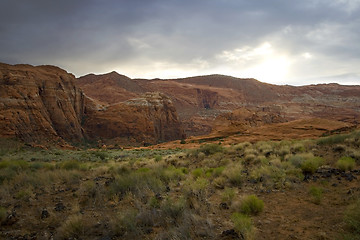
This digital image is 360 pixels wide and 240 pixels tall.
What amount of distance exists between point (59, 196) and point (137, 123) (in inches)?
1598

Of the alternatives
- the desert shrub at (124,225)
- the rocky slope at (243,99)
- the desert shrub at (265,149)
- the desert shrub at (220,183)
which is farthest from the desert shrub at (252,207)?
the rocky slope at (243,99)

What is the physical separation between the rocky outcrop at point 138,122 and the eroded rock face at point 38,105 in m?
3.91

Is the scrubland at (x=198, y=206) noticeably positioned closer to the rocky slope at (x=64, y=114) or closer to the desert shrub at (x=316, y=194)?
the desert shrub at (x=316, y=194)

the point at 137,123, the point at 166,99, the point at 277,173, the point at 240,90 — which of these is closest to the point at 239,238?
the point at 277,173

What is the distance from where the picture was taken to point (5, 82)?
107ft

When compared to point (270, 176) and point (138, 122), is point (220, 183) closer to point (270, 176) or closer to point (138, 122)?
point (270, 176)

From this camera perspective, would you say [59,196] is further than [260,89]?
No

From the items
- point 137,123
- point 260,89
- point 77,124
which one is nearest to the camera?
point 77,124

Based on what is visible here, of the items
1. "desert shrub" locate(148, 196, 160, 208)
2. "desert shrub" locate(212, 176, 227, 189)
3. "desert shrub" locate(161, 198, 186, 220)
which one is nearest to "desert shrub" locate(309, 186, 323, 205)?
"desert shrub" locate(212, 176, 227, 189)

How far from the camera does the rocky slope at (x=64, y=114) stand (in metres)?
31.8

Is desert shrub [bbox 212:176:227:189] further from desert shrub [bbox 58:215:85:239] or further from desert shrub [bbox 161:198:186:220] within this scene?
desert shrub [bbox 58:215:85:239]

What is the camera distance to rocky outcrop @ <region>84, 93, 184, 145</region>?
4497cm

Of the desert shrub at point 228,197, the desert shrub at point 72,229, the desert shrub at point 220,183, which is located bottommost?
the desert shrub at point 72,229

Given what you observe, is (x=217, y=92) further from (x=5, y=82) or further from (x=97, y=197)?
(x=97, y=197)
